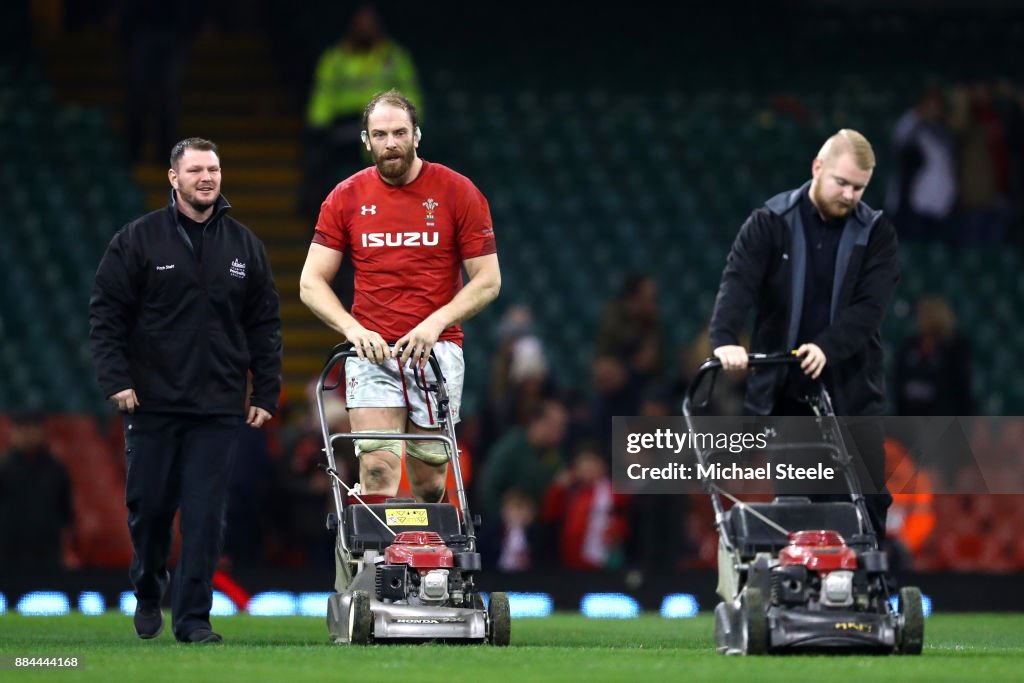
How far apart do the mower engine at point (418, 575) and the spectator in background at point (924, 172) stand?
446 inches

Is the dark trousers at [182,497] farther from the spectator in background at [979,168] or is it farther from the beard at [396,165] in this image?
the spectator in background at [979,168]

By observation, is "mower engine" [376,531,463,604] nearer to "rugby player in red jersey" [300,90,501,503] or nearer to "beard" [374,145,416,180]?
"rugby player in red jersey" [300,90,501,503]

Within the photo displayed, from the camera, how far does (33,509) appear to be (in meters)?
13.0

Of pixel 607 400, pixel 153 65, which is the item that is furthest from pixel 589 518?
pixel 153 65

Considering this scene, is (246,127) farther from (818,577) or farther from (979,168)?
(818,577)

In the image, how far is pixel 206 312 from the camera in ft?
27.9

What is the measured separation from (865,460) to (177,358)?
297 centimetres

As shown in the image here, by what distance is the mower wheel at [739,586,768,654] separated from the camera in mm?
7125

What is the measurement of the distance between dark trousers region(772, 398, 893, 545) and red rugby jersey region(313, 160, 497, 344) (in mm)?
1519

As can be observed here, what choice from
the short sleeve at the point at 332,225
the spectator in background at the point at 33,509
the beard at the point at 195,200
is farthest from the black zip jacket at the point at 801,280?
the spectator in background at the point at 33,509

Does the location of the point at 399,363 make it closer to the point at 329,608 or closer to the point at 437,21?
the point at 329,608

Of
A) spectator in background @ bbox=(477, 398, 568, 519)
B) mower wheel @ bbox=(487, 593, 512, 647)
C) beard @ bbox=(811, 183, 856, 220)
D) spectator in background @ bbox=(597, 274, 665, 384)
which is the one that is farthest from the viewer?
spectator in background @ bbox=(597, 274, 665, 384)

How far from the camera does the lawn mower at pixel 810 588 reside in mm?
7090

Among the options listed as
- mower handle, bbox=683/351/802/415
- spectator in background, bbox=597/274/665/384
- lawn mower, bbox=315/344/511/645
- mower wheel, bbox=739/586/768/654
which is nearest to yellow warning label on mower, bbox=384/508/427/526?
lawn mower, bbox=315/344/511/645
